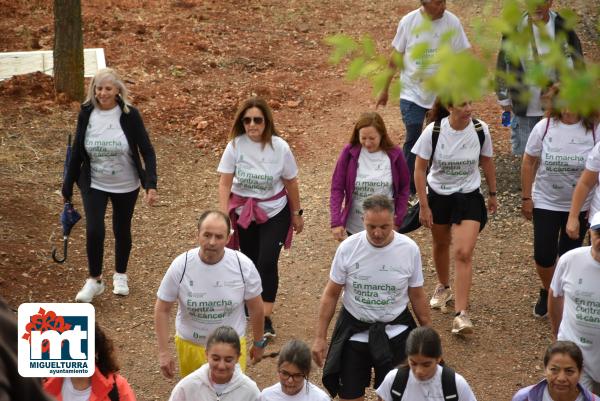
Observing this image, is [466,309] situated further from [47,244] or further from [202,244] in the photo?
[47,244]

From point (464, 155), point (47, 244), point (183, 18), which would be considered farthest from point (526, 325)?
point (183, 18)

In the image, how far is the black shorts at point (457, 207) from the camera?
885 centimetres

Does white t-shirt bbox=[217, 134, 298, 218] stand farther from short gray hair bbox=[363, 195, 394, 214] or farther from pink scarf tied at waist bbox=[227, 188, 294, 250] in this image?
short gray hair bbox=[363, 195, 394, 214]

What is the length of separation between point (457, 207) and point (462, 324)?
0.90 meters

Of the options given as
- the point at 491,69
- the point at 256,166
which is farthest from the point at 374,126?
the point at 491,69

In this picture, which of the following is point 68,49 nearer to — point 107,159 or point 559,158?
point 107,159

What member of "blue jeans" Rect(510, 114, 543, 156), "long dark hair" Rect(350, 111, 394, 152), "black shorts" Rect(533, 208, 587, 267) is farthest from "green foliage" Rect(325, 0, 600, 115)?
"blue jeans" Rect(510, 114, 543, 156)

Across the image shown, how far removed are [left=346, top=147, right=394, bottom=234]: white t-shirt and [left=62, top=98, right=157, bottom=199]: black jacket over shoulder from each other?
1.68m

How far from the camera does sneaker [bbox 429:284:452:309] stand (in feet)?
31.2

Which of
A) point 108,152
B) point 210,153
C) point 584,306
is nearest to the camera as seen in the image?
point 584,306

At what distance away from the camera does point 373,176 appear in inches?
337

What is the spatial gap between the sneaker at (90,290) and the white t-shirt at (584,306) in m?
4.04

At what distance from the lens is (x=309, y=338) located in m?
9.00

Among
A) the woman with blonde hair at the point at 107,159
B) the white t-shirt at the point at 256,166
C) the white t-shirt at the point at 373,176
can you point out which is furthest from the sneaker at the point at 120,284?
the white t-shirt at the point at 373,176
